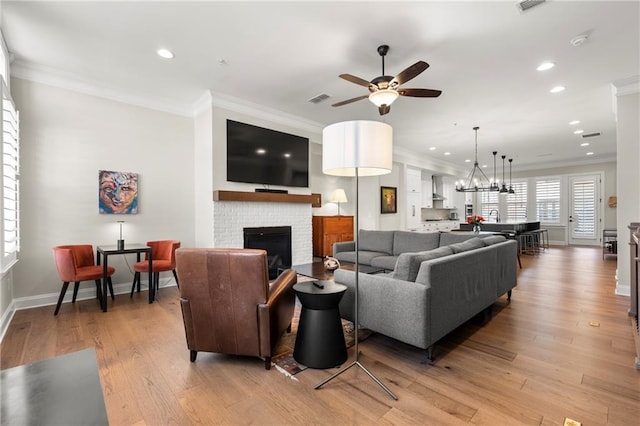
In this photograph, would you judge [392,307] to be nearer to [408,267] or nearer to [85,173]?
[408,267]

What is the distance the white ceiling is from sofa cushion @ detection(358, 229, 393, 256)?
2227mm

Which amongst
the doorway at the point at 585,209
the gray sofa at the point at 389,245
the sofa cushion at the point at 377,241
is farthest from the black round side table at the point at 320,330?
the doorway at the point at 585,209

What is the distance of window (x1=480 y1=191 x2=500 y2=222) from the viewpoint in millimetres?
12016

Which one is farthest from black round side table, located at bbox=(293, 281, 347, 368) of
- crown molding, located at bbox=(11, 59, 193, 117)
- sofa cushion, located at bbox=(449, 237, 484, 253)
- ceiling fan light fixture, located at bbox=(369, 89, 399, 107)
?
crown molding, located at bbox=(11, 59, 193, 117)

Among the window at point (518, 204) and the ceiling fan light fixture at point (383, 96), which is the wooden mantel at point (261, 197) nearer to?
the ceiling fan light fixture at point (383, 96)

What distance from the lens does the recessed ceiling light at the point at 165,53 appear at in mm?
3379

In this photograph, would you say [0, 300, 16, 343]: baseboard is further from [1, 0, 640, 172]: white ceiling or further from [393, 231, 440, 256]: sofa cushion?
[393, 231, 440, 256]: sofa cushion

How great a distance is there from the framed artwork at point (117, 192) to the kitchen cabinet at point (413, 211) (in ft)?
22.5

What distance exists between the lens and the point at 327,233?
21.7 ft

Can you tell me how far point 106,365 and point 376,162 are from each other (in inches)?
99.8

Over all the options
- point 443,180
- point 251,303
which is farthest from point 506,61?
point 443,180

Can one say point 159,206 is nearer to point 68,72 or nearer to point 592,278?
point 68,72

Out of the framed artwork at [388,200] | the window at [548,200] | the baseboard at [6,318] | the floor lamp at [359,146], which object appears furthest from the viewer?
the window at [548,200]

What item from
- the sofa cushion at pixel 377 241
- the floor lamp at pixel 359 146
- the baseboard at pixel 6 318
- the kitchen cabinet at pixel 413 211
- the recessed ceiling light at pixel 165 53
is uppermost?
the recessed ceiling light at pixel 165 53
